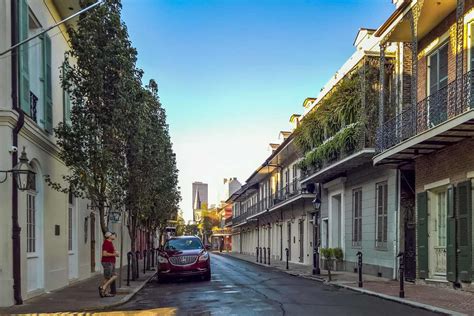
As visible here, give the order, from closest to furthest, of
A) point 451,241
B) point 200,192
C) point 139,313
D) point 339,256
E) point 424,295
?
1. point 139,313
2. point 424,295
3. point 451,241
4. point 339,256
5. point 200,192

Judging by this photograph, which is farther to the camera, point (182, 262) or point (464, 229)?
point (182, 262)

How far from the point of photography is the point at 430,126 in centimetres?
1409

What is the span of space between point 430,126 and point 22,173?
10.00 m

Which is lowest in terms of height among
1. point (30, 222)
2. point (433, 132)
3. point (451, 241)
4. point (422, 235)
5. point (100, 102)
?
point (422, 235)

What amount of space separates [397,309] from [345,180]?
40.7 feet

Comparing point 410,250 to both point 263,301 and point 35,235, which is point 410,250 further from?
point 35,235

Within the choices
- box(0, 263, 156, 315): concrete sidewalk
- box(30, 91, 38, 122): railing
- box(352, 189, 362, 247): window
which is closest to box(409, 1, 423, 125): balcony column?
box(352, 189, 362, 247): window

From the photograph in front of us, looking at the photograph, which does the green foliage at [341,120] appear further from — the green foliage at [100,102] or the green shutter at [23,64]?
the green shutter at [23,64]

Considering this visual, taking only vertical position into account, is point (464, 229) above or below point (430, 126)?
below

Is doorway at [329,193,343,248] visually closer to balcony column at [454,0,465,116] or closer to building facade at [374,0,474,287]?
building facade at [374,0,474,287]

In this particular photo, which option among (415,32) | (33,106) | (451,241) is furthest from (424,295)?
(33,106)

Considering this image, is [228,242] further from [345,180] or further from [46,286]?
[46,286]

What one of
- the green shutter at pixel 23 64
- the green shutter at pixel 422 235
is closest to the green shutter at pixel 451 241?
the green shutter at pixel 422 235

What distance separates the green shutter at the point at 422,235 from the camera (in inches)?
596
